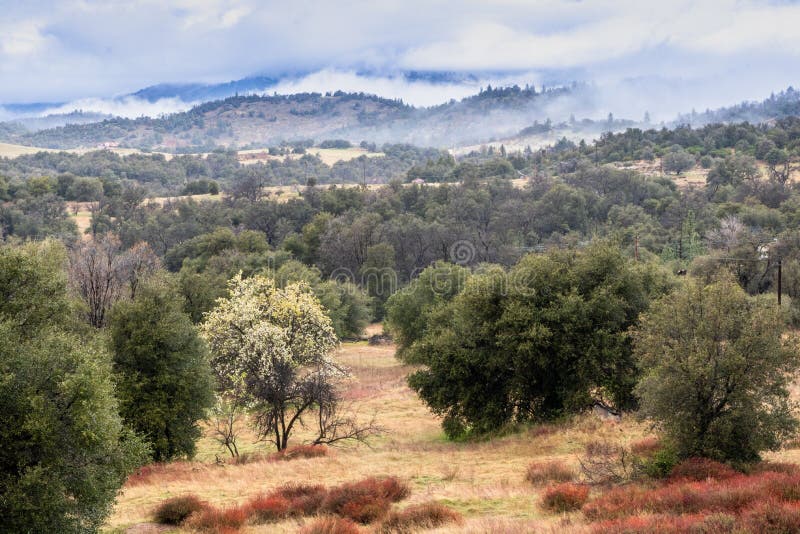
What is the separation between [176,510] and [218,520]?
4.85 feet

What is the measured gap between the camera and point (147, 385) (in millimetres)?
23172

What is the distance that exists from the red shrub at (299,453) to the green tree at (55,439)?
31.3ft

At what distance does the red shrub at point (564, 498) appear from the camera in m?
14.4

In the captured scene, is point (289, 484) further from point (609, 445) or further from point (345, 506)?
point (609, 445)

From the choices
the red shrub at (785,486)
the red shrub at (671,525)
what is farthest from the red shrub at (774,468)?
the red shrub at (671,525)

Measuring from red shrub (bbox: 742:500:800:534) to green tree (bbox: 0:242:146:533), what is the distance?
1211 cm

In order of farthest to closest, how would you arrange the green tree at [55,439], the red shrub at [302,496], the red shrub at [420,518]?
1. the red shrub at [302,496]
2. the red shrub at [420,518]
3. the green tree at [55,439]

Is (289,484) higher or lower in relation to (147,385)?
lower

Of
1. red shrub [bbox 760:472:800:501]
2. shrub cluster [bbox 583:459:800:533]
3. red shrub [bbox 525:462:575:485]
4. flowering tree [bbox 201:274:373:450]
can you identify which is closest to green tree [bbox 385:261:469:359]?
flowering tree [bbox 201:274:373:450]

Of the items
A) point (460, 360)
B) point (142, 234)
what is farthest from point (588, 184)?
→ point (460, 360)

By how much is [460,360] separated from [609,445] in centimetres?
822

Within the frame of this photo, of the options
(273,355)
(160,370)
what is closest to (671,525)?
(273,355)

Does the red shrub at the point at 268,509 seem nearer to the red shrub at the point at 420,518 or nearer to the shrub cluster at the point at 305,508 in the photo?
the shrub cluster at the point at 305,508

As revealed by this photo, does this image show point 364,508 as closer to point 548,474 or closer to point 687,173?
point 548,474
